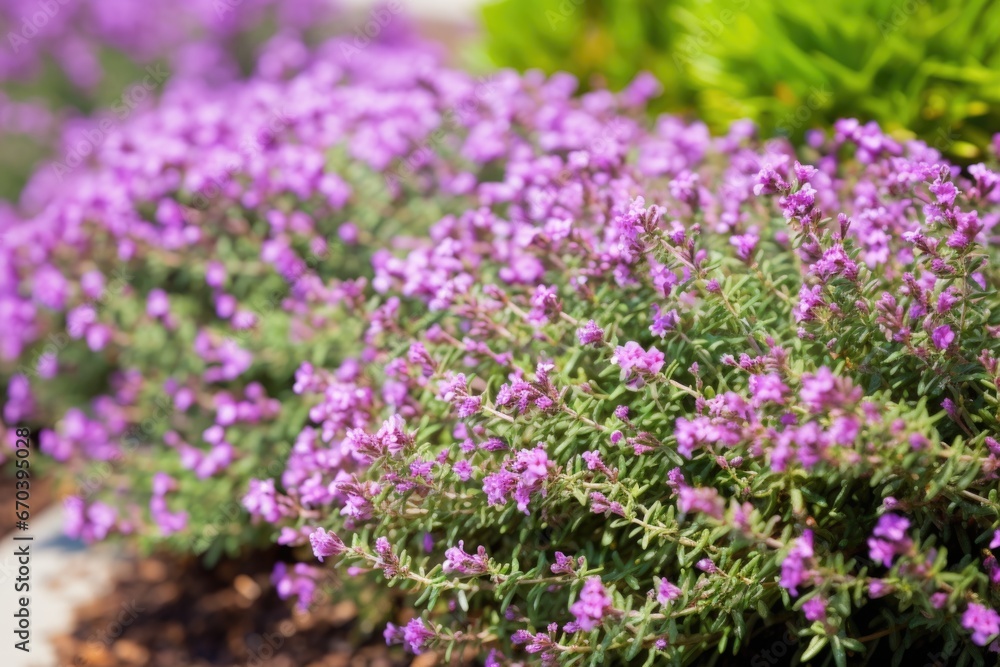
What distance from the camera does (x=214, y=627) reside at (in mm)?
3816

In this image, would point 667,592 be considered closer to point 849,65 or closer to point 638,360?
point 638,360

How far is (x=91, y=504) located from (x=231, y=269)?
1.33m

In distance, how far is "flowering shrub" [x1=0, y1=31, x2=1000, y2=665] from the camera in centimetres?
205

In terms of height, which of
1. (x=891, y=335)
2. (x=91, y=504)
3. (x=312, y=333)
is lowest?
(x=91, y=504)

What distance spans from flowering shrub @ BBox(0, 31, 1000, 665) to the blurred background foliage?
12.0 inches

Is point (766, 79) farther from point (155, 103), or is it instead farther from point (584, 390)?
point (155, 103)

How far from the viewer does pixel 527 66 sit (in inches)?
213

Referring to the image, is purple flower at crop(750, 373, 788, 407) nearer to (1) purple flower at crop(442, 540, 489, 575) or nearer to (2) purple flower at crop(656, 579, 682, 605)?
(2) purple flower at crop(656, 579, 682, 605)

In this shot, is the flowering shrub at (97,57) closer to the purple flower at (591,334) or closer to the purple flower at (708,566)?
the purple flower at (591,334)

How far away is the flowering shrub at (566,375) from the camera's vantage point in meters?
2.05

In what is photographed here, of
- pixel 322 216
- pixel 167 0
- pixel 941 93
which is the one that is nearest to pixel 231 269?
pixel 322 216

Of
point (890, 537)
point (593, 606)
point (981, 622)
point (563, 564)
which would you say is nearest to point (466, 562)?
point (563, 564)

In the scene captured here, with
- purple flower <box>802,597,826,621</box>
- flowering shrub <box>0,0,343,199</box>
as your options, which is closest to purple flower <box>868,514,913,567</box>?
purple flower <box>802,597,826,621</box>

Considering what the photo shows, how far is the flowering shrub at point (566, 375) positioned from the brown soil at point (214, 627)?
31 cm
